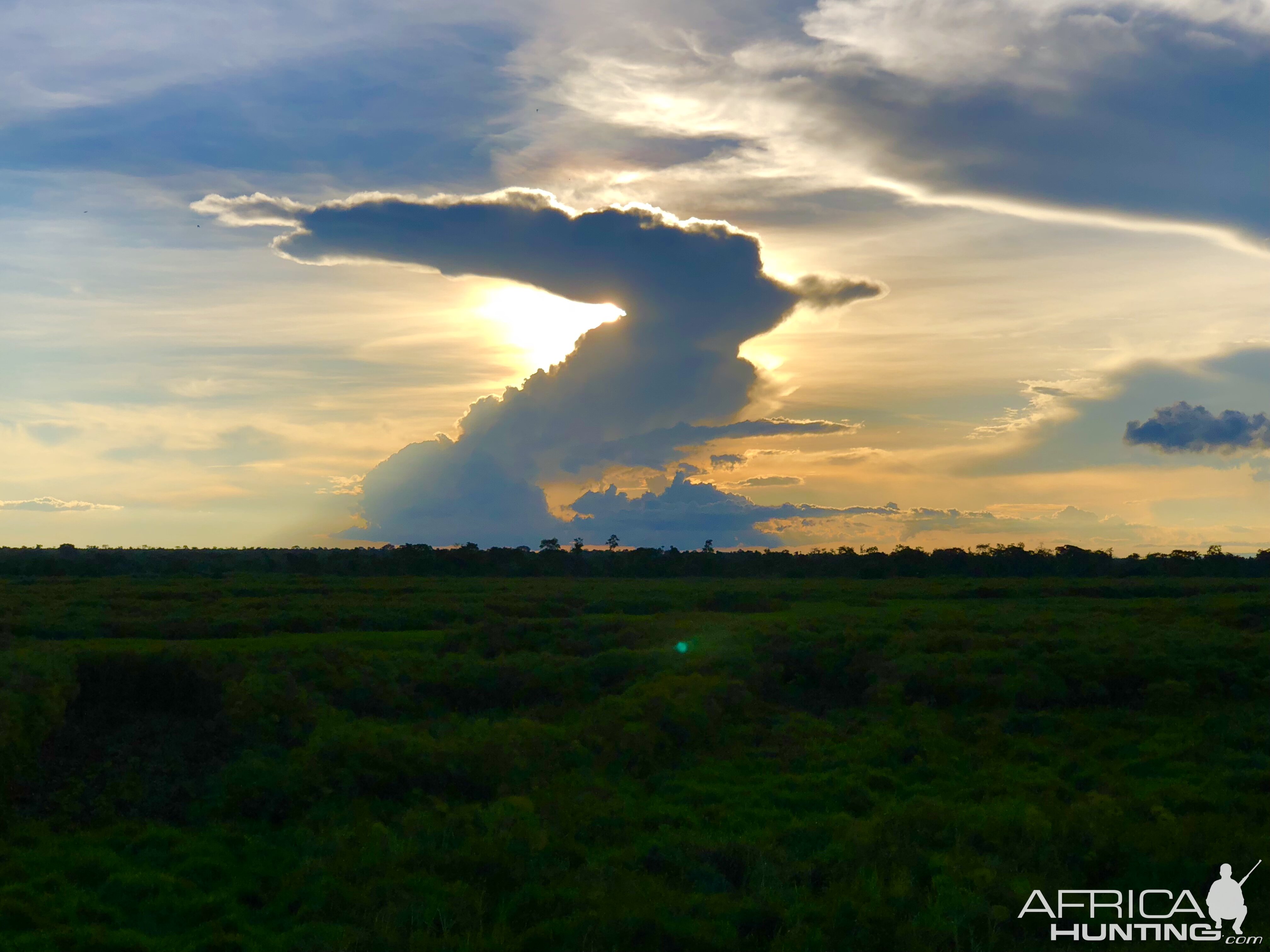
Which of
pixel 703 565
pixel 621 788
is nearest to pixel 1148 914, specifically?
pixel 621 788

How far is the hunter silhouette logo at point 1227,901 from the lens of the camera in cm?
1412

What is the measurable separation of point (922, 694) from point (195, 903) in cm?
2166

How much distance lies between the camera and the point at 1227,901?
1450 cm

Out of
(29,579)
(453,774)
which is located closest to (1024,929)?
(453,774)

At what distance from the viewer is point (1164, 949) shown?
13617mm

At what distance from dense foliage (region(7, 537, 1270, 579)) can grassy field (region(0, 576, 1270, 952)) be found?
250ft

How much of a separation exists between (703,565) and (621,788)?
105 meters

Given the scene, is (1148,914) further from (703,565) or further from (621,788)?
(703,565)

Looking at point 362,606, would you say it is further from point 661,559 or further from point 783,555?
point 783,555

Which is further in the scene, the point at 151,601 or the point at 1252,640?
the point at 151,601

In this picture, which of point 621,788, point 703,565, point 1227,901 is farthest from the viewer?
point 703,565

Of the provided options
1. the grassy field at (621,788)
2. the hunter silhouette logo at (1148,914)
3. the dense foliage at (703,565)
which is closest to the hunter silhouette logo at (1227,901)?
the hunter silhouette logo at (1148,914)

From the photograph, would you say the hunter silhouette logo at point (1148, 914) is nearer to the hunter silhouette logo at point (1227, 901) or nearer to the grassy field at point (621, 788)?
the hunter silhouette logo at point (1227, 901)

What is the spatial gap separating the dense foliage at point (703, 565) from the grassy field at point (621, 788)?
76.3 m
